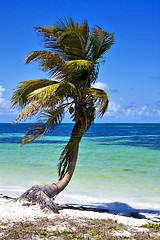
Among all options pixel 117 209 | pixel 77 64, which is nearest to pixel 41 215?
pixel 117 209

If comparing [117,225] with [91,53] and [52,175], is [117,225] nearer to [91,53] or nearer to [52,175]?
[91,53]

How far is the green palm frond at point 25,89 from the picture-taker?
708cm

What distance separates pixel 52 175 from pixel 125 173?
11.6 feet

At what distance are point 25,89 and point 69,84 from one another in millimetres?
1183

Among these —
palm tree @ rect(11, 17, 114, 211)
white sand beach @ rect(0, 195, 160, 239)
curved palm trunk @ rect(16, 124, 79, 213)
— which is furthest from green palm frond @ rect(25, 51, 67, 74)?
white sand beach @ rect(0, 195, 160, 239)

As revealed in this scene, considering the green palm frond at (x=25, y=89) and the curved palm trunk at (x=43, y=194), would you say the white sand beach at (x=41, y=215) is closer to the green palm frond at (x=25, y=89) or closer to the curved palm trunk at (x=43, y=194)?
the curved palm trunk at (x=43, y=194)

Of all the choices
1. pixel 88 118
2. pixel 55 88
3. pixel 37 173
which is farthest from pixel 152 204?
pixel 37 173

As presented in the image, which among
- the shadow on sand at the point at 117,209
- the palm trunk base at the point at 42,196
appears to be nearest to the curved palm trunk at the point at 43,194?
the palm trunk base at the point at 42,196

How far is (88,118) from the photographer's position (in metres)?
7.41

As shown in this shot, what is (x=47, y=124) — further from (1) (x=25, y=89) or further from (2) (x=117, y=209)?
(2) (x=117, y=209)

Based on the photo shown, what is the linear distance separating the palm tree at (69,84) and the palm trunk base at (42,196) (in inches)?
1.0

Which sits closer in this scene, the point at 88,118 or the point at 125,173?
the point at 88,118

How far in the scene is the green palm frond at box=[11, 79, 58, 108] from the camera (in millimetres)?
7078

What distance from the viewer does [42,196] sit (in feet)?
21.1
